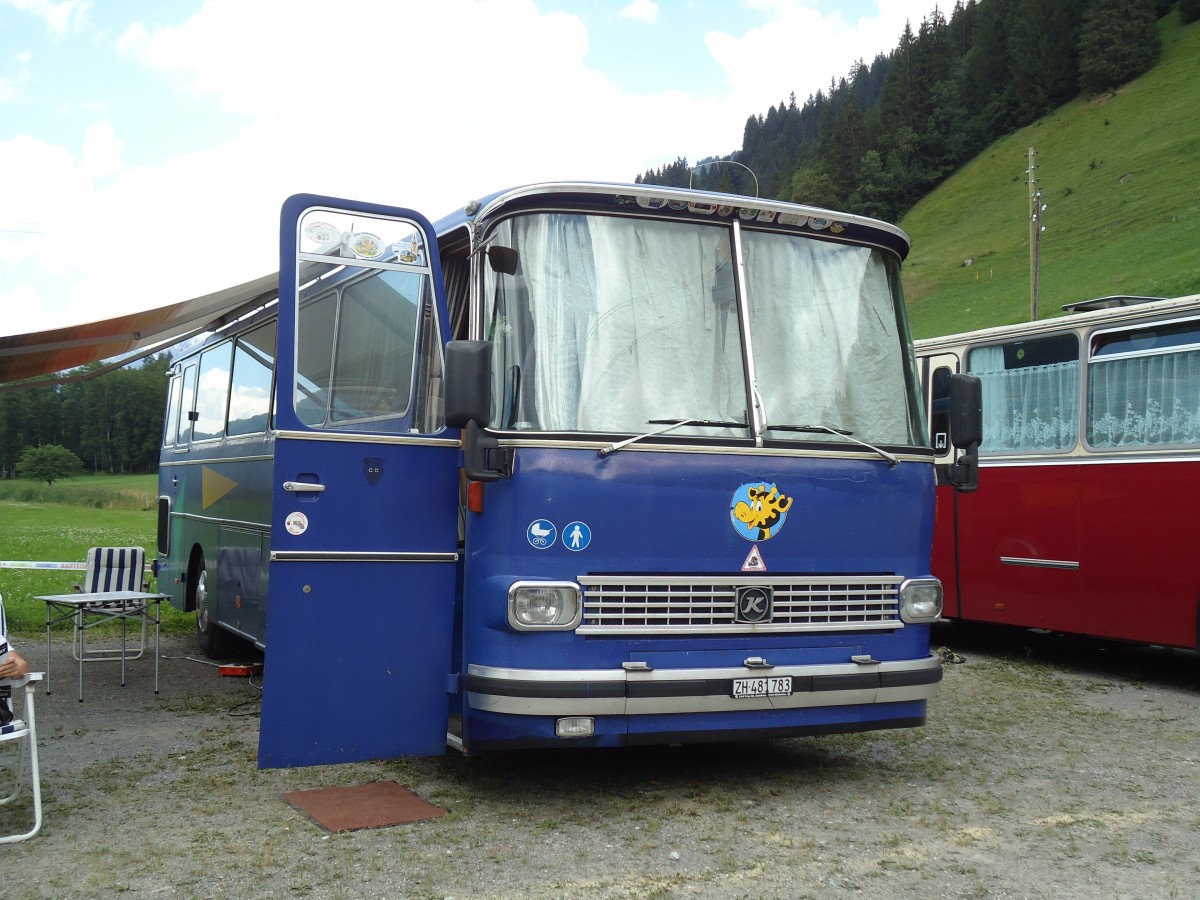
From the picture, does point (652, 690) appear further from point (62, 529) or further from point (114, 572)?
point (62, 529)

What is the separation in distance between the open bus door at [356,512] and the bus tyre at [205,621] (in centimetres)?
515

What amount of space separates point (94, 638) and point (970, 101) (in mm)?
102753

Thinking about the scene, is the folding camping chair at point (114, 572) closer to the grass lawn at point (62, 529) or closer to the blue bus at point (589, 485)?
the grass lawn at point (62, 529)

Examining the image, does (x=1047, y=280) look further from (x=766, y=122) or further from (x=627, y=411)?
(x=766, y=122)

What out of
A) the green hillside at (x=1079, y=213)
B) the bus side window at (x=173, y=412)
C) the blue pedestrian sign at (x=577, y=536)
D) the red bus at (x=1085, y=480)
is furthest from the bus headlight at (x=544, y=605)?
the green hillside at (x=1079, y=213)

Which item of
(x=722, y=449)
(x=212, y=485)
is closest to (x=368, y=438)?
(x=722, y=449)

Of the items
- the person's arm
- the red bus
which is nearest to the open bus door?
the person's arm

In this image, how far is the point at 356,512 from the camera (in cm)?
618

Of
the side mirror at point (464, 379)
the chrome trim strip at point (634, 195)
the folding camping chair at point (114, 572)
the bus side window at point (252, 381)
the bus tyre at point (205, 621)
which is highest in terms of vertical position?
the chrome trim strip at point (634, 195)

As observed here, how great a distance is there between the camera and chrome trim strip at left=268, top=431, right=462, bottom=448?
607 cm

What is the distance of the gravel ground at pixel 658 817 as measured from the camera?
503 centimetres

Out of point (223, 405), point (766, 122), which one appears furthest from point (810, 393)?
point (766, 122)

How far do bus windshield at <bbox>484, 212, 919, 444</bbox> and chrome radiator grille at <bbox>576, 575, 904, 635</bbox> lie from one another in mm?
756

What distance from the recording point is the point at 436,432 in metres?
6.45
